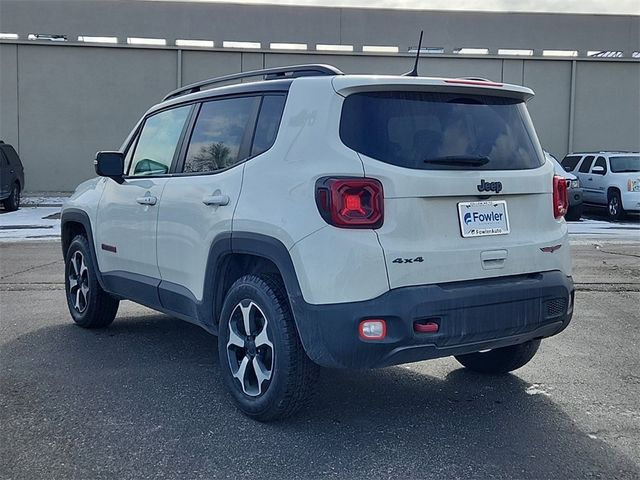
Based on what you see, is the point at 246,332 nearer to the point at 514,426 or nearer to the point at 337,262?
the point at 337,262

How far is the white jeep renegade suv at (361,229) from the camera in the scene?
353 cm

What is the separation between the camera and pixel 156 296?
5.04 meters

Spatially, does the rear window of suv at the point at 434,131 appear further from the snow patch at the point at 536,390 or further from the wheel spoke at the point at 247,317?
the snow patch at the point at 536,390

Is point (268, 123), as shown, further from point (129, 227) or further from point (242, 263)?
point (129, 227)

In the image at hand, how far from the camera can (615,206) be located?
1789cm

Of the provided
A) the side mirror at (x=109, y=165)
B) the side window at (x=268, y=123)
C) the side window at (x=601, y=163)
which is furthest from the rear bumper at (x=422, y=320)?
the side window at (x=601, y=163)

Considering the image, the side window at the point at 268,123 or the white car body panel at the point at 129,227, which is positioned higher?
the side window at the point at 268,123

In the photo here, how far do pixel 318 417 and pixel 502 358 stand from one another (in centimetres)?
142

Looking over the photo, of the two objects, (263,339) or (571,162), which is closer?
(263,339)

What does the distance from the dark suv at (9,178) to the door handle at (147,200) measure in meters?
14.2

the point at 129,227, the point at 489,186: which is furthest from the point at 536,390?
the point at 129,227

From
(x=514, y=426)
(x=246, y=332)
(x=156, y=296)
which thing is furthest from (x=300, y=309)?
(x=156, y=296)

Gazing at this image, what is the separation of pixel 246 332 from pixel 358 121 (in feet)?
4.48

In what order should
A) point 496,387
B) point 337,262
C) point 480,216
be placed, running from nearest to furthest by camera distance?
point 337,262
point 480,216
point 496,387
